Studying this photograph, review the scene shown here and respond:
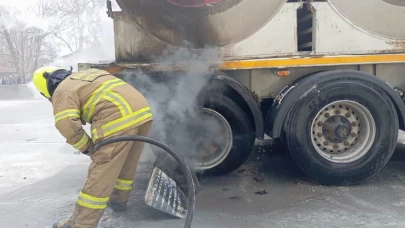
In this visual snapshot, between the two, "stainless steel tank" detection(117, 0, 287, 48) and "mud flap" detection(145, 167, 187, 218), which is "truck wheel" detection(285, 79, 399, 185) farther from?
"mud flap" detection(145, 167, 187, 218)

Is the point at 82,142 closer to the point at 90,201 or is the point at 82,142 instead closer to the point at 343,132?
the point at 90,201

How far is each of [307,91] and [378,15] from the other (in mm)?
1129

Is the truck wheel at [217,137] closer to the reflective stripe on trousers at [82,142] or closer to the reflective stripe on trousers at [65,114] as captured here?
the reflective stripe on trousers at [82,142]

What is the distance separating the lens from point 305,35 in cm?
452

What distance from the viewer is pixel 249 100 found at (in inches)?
170

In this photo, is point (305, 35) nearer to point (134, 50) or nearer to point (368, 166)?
point (368, 166)

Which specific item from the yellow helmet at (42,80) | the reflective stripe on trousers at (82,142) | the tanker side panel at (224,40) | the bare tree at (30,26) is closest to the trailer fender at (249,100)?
the tanker side panel at (224,40)

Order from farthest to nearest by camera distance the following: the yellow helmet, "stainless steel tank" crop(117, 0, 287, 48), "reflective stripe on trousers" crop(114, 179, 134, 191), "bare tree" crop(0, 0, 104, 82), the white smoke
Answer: "bare tree" crop(0, 0, 104, 82)
the white smoke
"stainless steel tank" crop(117, 0, 287, 48)
"reflective stripe on trousers" crop(114, 179, 134, 191)
the yellow helmet

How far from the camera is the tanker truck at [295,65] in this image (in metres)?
4.23

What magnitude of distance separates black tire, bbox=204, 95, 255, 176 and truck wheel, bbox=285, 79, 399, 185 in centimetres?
43

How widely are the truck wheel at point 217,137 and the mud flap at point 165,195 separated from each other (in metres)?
0.62

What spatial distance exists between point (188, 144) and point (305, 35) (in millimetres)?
1734

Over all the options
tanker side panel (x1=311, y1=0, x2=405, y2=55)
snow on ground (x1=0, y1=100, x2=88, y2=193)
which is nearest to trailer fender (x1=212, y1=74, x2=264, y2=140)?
tanker side panel (x1=311, y1=0, x2=405, y2=55)

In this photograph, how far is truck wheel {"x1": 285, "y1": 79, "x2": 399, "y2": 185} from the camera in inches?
170
